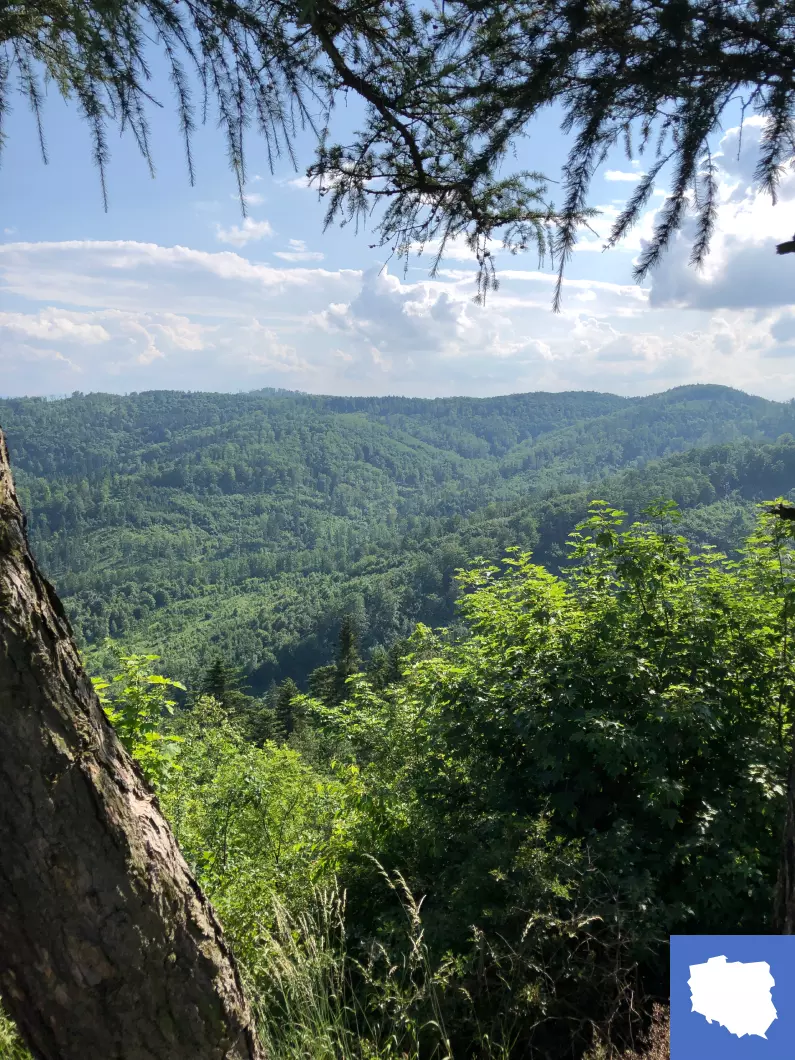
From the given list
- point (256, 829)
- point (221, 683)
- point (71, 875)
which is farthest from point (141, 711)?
point (221, 683)

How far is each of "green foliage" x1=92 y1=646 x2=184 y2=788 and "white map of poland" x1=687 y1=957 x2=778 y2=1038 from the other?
10.6 ft

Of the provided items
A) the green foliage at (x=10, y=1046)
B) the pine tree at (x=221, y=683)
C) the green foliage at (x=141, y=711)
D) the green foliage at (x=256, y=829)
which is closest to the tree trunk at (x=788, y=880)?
the green foliage at (x=256, y=829)

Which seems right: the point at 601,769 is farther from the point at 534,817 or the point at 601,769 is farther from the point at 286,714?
the point at 286,714

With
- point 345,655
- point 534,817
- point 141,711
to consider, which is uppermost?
point 141,711

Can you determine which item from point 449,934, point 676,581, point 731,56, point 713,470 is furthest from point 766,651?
point 713,470

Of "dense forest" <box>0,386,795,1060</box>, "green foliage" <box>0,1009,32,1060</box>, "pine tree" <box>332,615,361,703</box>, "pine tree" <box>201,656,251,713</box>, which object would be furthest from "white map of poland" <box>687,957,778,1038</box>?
"pine tree" <box>332,615,361,703</box>

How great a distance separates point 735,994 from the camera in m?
1.50

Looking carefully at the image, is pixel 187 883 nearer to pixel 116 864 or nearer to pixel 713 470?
pixel 116 864

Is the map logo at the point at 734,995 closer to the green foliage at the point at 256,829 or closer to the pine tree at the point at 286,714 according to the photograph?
the green foliage at the point at 256,829

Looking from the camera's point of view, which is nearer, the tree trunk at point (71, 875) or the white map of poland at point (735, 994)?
the tree trunk at point (71, 875)

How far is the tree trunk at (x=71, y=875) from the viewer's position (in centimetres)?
125

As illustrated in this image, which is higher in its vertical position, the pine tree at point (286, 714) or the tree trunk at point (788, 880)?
the tree trunk at point (788, 880)

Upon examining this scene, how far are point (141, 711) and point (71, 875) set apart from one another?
134 inches

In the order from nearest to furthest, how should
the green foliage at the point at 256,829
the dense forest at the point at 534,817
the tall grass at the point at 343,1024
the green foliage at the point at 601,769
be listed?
1. the tall grass at the point at 343,1024
2. the dense forest at the point at 534,817
3. the green foliage at the point at 601,769
4. the green foliage at the point at 256,829
